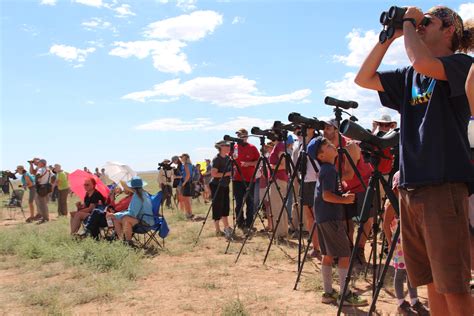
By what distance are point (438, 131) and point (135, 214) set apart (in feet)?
19.2

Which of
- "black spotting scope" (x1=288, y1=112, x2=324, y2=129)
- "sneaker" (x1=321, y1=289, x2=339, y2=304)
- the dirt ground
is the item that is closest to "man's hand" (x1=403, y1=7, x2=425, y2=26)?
"black spotting scope" (x1=288, y1=112, x2=324, y2=129)

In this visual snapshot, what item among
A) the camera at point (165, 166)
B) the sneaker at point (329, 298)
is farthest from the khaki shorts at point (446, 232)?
the camera at point (165, 166)

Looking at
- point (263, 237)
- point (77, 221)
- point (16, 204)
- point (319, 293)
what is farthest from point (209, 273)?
point (16, 204)

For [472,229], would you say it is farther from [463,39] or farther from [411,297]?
[463,39]

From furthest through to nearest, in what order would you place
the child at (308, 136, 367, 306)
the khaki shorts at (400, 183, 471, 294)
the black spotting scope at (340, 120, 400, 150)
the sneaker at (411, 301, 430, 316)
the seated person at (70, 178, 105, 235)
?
1. the seated person at (70, 178, 105, 235)
2. the child at (308, 136, 367, 306)
3. the sneaker at (411, 301, 430, 316)
4. the black spotting scope at (340, 120, 400, 150)
5. the khaki shorts at (400, 183, 471, 294)

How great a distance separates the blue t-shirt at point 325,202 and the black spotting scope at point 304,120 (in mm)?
561

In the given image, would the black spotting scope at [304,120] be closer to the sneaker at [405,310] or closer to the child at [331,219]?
the child at [331,219]

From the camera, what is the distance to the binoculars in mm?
2055

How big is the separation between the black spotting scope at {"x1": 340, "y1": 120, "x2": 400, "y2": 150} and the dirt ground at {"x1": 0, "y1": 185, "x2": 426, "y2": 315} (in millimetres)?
1805

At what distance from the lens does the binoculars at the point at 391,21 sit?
205cm

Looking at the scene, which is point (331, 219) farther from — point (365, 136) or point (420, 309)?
point (365, 136)

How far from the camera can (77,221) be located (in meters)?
8.09

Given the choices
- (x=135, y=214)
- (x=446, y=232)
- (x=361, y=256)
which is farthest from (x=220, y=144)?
(x=446, y=232)

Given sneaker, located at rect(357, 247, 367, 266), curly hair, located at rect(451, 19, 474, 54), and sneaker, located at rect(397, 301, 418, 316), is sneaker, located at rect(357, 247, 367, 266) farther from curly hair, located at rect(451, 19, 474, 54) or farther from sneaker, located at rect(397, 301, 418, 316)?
curly hair, located at rect(451, 19, 474, 54)
